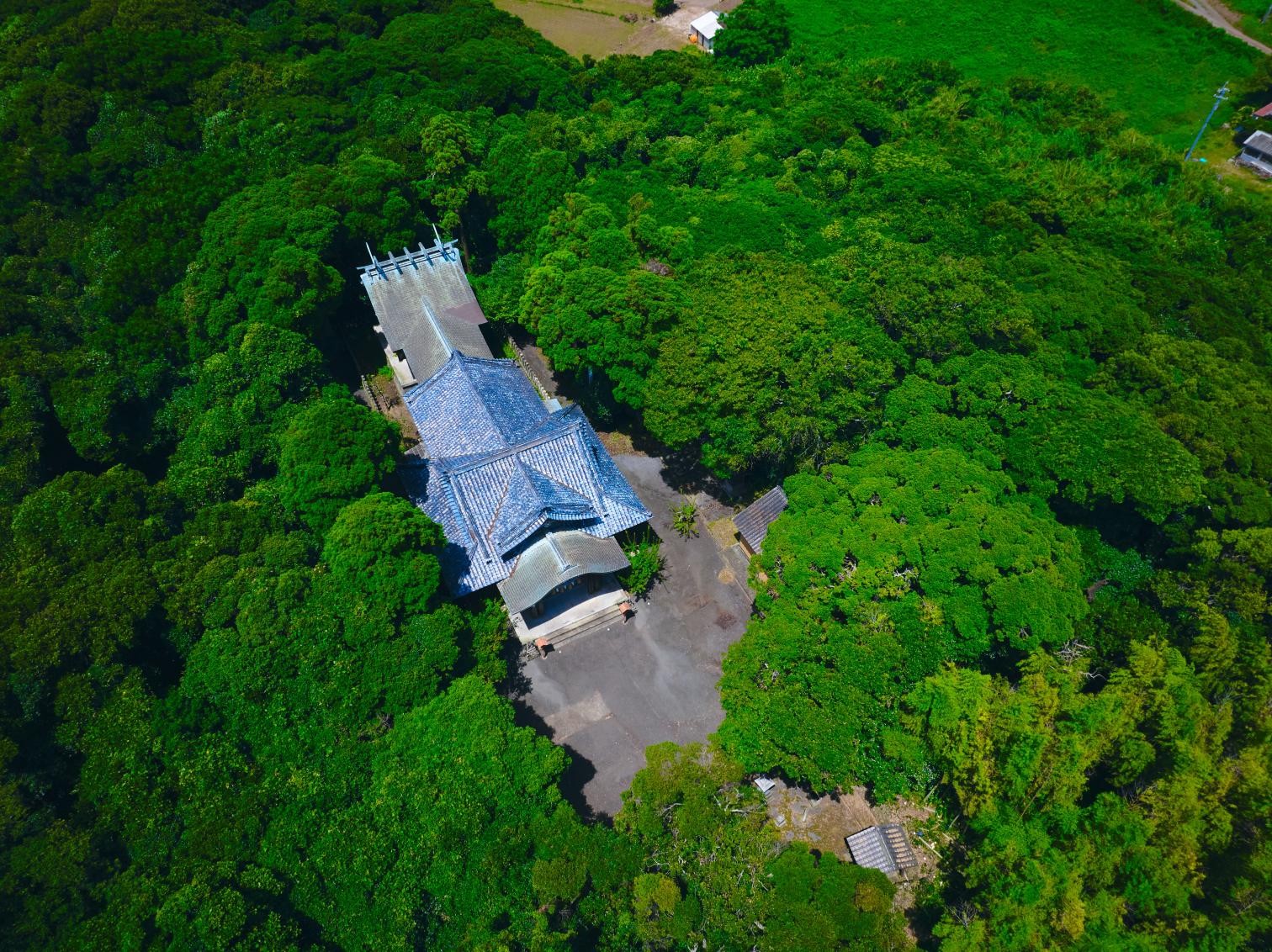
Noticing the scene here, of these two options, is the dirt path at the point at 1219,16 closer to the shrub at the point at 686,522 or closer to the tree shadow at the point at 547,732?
the shrub at the point at 686,522

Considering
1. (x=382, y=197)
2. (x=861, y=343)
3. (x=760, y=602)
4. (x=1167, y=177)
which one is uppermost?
(x=1167, y=177)

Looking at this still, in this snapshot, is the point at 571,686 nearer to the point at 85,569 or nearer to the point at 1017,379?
the point at 85,569

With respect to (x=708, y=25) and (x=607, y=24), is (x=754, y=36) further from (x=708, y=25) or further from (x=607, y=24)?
(x=607, y=24)

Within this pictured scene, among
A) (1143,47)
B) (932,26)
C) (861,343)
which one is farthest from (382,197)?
(1143,47)

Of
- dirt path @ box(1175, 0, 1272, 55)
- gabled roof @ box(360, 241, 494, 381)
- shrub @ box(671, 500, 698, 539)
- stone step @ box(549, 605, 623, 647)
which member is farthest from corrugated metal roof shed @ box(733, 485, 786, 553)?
dirt path @ box(1175, 0, 1272, 55)

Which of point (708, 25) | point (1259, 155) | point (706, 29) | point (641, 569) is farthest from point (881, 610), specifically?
point (708, 25)

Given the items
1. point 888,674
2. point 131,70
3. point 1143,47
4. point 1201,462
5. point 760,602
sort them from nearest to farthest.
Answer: point 888,674 < point 760,602 < point 1201,462 < point 131,70 < point 1143,47
